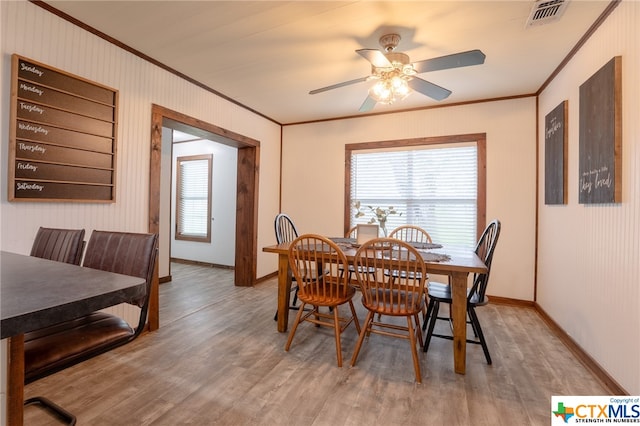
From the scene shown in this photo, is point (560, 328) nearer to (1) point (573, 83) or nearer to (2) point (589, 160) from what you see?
(2) point (589, 160)

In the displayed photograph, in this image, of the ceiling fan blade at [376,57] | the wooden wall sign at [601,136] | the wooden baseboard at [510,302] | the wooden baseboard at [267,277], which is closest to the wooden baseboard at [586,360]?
the wooden baseboard at [510,302]

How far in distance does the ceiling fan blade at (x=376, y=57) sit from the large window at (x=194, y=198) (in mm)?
4085

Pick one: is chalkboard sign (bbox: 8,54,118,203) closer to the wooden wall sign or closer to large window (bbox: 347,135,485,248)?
large window (bbox: 347,135,485,248)

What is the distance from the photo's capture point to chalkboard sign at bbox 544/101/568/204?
259 centimetres

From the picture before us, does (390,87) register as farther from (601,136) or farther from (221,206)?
(221,206)

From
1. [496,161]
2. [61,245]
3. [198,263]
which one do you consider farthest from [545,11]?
[198,263]

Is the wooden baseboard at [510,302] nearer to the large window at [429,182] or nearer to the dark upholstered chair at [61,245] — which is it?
the large window at [429,182]

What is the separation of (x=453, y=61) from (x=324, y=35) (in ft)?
3.27

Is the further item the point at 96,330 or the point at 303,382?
the point at 303,382

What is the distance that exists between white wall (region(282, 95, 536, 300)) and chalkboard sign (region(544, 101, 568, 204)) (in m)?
0.38

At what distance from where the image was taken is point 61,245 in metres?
1.61

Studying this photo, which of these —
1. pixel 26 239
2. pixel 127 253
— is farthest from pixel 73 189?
pixel 127 253

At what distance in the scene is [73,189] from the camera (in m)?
2.17

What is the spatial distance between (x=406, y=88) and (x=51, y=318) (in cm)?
241
